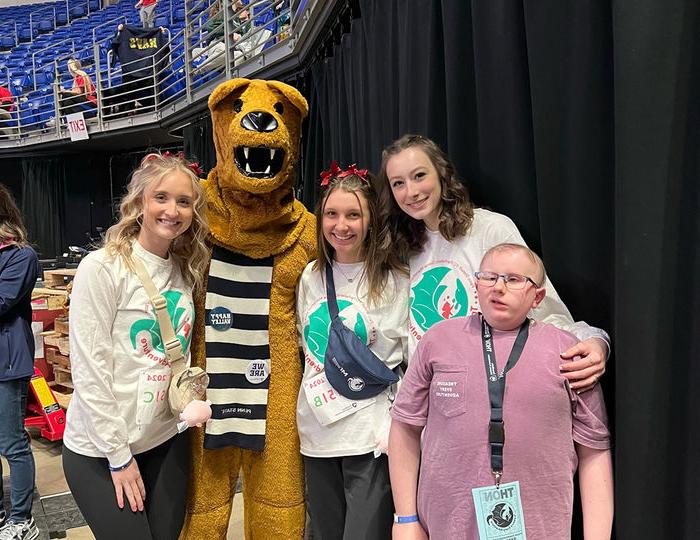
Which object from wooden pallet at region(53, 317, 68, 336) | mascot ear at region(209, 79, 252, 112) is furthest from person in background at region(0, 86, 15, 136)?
mascot ear at region(209, 79, 252, 112)

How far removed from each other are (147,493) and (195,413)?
0.28 meters

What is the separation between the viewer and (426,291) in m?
1.67

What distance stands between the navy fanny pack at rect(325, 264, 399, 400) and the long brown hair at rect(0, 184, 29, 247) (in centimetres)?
165

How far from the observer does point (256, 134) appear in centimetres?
189

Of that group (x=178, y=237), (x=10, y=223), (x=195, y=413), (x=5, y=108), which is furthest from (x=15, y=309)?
(x=5, y=108)

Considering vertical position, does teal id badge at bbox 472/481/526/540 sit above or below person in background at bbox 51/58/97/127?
below

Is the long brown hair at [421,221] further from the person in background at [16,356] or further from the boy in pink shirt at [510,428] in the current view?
the person in background at [16,356]

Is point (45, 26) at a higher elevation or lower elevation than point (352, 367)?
higher

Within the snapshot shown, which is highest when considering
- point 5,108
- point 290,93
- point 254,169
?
point 5,108

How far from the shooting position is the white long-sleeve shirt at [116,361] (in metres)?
1.59

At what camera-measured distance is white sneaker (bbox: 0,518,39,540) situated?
103 inches

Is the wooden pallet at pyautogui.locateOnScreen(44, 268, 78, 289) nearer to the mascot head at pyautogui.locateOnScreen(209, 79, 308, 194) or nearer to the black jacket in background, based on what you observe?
the black jacket in background

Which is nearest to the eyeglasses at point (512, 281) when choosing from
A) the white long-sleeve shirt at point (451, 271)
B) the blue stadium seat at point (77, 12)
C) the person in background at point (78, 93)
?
the white long-sleeve shirt at point (451, 271)

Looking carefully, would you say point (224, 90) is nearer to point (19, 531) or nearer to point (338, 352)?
point (338, 352)
